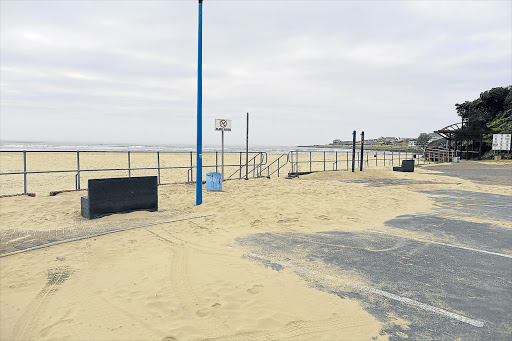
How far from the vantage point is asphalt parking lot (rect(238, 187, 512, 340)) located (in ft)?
11.5

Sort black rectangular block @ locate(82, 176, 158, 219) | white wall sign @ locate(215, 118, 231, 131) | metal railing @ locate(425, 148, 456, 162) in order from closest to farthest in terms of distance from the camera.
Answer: black rectangular block @ locate(82, 176, 158, 219)
white wall sign @ locate(215, 118, 231, 131)
metal railing @ locate(425, 148, 456, 162)

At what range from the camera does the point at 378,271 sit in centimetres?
495

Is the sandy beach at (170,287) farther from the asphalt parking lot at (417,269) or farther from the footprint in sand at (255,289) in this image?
the asphalt parking lot at (417,269)

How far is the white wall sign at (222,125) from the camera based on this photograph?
1400cm

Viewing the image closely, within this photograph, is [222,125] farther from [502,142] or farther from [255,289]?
[502,142]

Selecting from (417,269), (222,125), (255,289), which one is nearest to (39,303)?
(255,289)

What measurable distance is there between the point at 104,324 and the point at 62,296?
1010mm

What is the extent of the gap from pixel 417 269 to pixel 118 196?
729 centimetres

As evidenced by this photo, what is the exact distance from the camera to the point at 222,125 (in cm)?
1413

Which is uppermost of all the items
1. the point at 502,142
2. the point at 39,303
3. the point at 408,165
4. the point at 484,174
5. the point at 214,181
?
the point at 502,142

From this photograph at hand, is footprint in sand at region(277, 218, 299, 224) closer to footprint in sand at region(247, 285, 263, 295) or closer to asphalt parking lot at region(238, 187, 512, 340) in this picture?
asphalt parking lot at region(238, 187, 512, 340)

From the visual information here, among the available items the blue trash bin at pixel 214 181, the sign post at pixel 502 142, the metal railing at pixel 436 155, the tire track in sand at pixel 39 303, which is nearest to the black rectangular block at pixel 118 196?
the tire track in sand at pixel 39 303

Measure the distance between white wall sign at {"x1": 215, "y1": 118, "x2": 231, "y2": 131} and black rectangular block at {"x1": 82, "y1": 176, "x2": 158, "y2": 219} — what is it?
552cm

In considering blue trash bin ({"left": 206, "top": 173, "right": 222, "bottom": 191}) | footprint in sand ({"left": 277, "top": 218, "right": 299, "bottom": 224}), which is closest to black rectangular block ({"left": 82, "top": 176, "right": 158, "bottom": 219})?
footprint in sand ({"left": 277, "top": 218, "right": 299, "bottom": 224})
